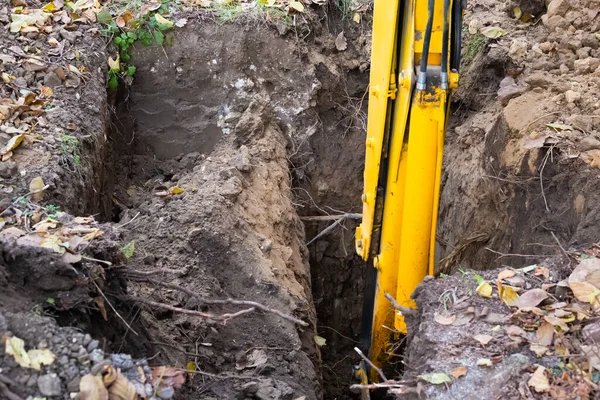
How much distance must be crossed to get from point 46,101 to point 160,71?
127 centimetres

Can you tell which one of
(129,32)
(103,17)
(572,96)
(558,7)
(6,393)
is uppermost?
(558,7)

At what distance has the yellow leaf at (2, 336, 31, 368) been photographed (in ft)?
7.74

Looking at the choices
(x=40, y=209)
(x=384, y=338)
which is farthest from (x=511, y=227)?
(x=40, y=209)

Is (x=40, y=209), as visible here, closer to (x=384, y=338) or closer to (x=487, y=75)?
(x=384, y=338)

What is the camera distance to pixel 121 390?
2449 mm

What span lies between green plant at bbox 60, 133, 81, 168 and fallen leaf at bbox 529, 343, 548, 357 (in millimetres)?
2874

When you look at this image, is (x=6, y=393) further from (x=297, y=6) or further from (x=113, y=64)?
(x=297, y=6)

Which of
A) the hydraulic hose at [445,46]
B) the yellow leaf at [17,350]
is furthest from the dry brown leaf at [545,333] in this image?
the yellow leaf at [17,350]

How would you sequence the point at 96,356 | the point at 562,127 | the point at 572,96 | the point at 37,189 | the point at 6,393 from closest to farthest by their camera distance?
1. the point at 6,393
2. the point at 96,356
3. the point at 37,189
4. the point at 562,127
5. the point at 572,96

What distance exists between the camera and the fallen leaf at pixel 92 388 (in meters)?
2.37

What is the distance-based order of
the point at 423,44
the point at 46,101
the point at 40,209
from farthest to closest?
the point at 46,101, the point at 40,209, the point at 423,44

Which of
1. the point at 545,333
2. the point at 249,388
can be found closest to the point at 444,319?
the point at 545,333

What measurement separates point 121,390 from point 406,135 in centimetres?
182

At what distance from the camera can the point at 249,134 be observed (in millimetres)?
5371
